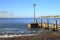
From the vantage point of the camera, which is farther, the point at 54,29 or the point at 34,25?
the point at 34,25

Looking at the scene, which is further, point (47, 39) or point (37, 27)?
point (37, 27)

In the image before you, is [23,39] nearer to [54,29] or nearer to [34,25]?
[54,29]

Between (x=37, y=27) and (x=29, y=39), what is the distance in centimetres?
1985

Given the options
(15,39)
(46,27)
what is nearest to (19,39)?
(15,39)

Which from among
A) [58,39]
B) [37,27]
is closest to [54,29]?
[37,27]

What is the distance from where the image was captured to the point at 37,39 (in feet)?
60.7

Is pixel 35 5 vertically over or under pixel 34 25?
over

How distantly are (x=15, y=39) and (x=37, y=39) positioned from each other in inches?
97.9

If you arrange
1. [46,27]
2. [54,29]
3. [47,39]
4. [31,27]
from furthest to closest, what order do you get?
[31,27] → [46,27] → [54,29] → [47,39]

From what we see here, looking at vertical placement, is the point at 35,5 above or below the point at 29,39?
above

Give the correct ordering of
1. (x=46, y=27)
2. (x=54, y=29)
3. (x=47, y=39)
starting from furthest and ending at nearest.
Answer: (x=46, y=27), (x=54, y=29), (x=47, y=39)

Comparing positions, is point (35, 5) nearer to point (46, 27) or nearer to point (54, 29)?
point (46, 27)

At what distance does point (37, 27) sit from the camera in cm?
3834

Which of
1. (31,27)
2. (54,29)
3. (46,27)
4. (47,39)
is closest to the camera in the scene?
(47,39)
